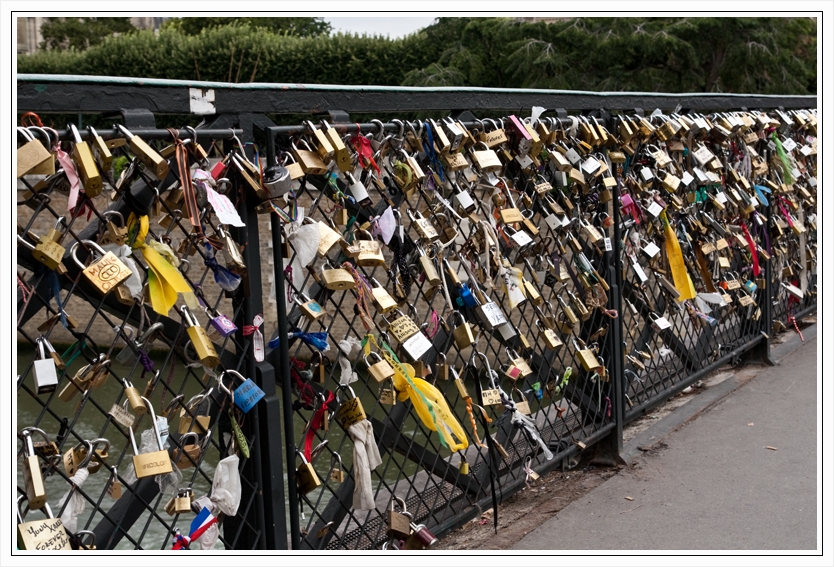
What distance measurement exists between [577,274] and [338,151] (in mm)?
1481

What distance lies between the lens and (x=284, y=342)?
6.69 ft

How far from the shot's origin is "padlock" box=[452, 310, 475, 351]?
2.54m

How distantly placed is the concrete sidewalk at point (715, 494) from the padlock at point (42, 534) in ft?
4.75

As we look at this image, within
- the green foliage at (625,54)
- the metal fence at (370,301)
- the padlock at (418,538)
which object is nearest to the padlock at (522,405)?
the metal fence at (370,301)

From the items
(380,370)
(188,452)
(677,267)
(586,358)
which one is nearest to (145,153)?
(188,452)

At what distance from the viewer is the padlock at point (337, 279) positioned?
2.05 meters

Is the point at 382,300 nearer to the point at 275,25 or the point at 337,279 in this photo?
the point at 337,279

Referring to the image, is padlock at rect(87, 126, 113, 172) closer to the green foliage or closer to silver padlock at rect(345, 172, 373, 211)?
silver padlock at rect(345, 172, 373, 211)

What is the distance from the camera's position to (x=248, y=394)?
1.95m

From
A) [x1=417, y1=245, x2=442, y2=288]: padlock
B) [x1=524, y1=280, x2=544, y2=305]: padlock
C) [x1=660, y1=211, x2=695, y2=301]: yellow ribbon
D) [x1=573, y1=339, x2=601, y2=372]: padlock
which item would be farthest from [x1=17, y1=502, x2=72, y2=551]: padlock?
[x1=660, y1=211, x2=695, y2=301]: yellow ribbon

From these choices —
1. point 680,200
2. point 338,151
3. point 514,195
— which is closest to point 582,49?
point 680,200

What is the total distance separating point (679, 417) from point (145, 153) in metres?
2.95

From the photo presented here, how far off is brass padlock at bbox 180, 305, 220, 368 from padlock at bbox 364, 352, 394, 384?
1.48ft

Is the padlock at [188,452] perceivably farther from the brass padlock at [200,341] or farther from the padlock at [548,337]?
the padlock at [548,337]
